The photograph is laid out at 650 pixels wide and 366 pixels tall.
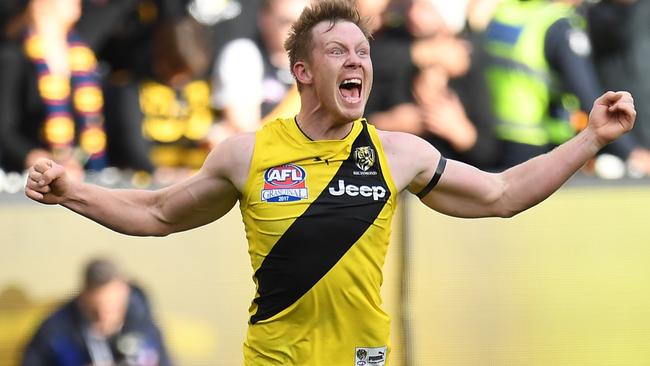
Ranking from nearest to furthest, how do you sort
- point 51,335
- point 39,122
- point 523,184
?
1. point 523,184
2. point 51,335
3. point 39,122

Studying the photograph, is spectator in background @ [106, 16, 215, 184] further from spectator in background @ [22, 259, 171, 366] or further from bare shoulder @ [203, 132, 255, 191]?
bare shoulder @ [203, 132, 255, 191]

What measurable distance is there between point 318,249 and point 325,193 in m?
0.20

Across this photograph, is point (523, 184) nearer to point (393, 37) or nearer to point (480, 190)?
point (480, 190)

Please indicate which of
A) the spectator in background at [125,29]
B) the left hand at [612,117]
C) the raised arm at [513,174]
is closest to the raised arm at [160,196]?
the raised arm at [513,174]

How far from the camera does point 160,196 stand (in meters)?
4.28

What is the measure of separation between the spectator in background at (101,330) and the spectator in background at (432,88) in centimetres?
177

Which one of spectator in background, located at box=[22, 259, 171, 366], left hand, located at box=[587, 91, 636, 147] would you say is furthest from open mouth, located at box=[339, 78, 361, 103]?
spectator in background, located at box=[22, 259, 171, 366]

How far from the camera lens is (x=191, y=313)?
222 inches

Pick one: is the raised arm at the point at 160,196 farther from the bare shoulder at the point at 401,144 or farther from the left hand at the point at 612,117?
the left hand at the point at 612,117

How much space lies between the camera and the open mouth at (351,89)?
402cm

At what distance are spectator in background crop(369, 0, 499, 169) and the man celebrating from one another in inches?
91.1

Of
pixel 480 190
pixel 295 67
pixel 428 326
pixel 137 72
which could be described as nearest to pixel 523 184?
pixel 480 190

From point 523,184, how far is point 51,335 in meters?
2.58

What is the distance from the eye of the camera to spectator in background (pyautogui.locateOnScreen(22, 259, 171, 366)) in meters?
5.54
